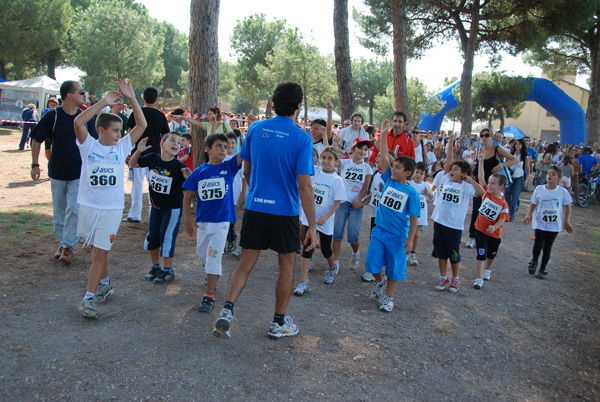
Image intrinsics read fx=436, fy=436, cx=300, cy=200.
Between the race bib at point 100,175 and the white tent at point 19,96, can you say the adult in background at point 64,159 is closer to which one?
the race bib at point 100,175

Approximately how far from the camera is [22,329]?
3.56m

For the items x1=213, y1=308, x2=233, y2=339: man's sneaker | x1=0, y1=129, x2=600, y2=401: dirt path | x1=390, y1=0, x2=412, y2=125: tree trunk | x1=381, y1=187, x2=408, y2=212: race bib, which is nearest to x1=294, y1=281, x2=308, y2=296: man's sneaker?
x1=0, y1=129, x2=600, y2=401: dirt path

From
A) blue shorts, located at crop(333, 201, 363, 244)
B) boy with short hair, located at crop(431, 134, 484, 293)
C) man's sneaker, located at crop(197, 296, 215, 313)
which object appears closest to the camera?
man's sneaker, located at crop(197, 296, 215, 313)

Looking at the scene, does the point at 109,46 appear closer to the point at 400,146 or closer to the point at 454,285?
the point at 400,146

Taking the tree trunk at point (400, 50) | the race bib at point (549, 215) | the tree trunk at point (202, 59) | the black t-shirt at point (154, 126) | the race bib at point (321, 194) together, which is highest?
the tree trunk at point (400, 50)

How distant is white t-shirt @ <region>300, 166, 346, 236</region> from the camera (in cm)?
519

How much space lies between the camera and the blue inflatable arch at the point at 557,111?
2936cm

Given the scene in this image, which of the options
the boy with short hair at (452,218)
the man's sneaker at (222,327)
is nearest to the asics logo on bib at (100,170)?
the man's sneaker at (222,327)

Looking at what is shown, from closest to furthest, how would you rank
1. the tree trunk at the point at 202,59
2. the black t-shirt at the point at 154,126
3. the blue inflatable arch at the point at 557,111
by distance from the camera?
the black t-shirt at the point at 154,126
the tree trunk at the point at 202,59
the blue inflatable arch at the point at 557,111

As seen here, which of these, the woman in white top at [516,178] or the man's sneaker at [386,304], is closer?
the man's sneaker at [386,304]

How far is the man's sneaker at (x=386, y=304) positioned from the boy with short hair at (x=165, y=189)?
2.38 m

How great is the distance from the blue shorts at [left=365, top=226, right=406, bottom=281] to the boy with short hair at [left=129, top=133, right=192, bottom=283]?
2.19 meters

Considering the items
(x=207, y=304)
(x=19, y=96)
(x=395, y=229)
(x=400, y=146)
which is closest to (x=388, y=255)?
(x=395, y=229)

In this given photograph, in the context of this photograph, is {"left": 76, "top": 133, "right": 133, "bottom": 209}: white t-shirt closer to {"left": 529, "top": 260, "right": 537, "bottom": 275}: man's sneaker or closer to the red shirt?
the red shirt
